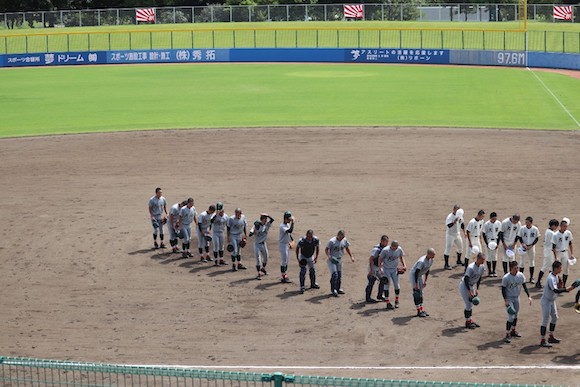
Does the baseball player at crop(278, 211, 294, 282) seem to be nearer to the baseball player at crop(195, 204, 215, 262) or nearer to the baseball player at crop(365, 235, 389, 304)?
the baseball player at crop(195, 204, 215, 262)

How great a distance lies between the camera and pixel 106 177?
35.2 m

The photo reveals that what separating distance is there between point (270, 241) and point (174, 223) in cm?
278

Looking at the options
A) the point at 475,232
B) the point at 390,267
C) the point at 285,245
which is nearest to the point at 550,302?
the point at 390,267

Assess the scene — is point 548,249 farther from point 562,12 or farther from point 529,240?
point 562,12

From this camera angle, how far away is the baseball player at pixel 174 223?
25.8 meters

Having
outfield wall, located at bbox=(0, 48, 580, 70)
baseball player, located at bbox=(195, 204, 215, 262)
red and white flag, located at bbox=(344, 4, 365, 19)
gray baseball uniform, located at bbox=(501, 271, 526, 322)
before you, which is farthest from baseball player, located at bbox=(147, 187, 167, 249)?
red and white flag, located at bbox=(344, 4, 365, 19)

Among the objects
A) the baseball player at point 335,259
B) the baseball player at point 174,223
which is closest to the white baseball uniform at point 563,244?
the baseball player at point 335,259

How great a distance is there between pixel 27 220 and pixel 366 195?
10.9 meters

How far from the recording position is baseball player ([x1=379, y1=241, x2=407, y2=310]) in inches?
853

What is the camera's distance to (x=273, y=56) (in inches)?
3100

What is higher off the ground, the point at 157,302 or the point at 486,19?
the point at 486,19

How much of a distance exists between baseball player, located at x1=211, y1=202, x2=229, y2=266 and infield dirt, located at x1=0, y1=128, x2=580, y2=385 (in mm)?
325

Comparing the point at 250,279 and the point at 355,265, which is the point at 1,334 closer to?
the point at 250,279

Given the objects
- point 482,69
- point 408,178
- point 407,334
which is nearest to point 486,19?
point 482,69
